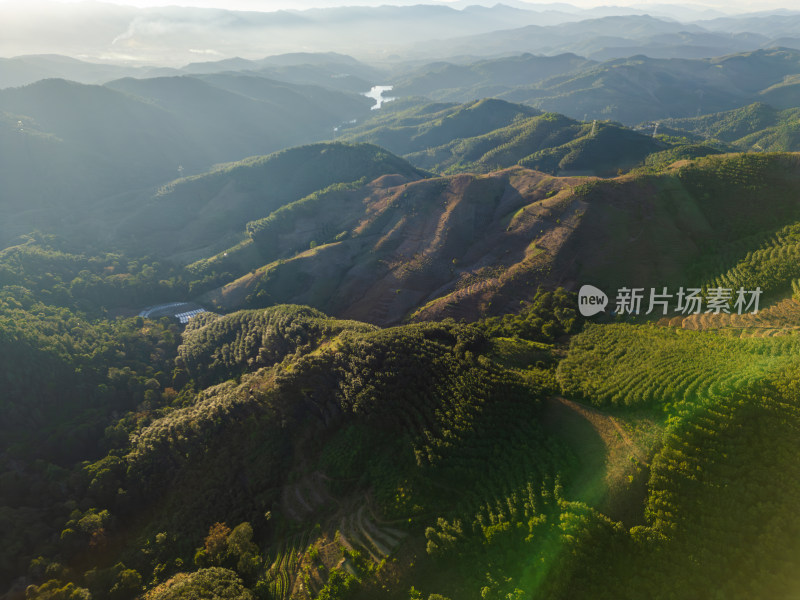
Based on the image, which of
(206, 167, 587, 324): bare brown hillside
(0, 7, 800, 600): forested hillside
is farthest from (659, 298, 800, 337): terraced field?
(206, 167, 587, 324): bare brown hillside

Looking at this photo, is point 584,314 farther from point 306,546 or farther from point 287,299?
point 287,299

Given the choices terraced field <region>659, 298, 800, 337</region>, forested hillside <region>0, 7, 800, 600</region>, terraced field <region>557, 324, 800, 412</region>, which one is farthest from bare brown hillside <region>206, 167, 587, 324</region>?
terraced field <region>557, 324, 800, 412</region>

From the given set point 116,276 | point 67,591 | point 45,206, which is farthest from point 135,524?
point 45,206

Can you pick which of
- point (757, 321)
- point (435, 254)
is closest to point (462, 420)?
point (757, 321)

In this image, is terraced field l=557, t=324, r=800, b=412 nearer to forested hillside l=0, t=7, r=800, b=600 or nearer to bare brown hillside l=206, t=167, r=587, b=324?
forested hillside l=0, t=7, r=800, b=600

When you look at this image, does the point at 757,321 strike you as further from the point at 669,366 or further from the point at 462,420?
the point at 462,420

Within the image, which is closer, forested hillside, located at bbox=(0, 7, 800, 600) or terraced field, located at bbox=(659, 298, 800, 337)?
forested hillside, located at bbox=(0, 7, 800, 600)

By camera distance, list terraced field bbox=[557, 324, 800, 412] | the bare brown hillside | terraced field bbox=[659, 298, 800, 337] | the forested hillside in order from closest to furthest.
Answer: the forested hillside, terraced field bbox=[557, 324, 800, 412], terraced field bbox=[659, 298, 800, 337], the bare brown hillside

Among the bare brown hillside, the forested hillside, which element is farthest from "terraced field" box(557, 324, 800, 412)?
the bare brown hillside

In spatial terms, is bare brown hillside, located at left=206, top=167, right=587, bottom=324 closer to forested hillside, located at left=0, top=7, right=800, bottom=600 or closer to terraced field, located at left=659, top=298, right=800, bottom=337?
forested hillside, located at left=0, top=7, right=800, bottom=600

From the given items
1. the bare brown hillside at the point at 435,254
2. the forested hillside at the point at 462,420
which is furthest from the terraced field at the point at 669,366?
the bare brown hillside at the point at 435,254

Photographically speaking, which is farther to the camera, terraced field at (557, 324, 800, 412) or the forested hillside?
terraced field at (557, 324, 800, 412)

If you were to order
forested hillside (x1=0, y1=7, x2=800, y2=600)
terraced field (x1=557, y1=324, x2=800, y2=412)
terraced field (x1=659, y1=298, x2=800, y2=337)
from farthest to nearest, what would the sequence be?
terraced field (x1=659, y1=298, x2=800, y2=337) < terraced field (x1=557, y1=324, x2=800, y2=412) < forested hillside (x1=0, y1=7, x2=800, y2=600)

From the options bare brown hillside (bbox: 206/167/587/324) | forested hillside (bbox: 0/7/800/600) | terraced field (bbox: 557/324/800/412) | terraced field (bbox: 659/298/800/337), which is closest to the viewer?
forested hillside (bbox: 0/7/800/600)
